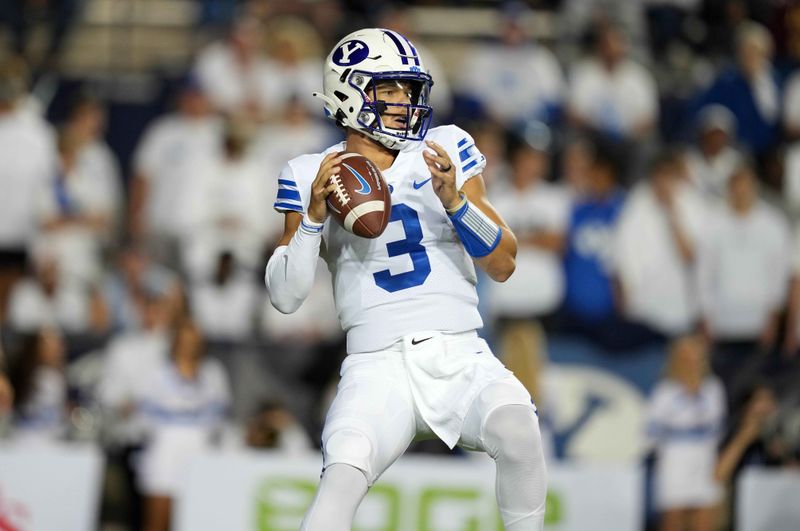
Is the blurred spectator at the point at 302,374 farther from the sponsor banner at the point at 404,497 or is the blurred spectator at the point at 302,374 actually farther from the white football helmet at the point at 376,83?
the white football helmet at the point at 376,83

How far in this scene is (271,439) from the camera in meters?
7.64

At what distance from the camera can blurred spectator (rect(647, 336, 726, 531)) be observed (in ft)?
24.7

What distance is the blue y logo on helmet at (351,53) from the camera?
4.49 meters

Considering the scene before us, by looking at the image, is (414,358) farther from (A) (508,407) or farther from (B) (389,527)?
(B) (389,527)

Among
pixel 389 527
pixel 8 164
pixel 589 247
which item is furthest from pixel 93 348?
pixel 589 247

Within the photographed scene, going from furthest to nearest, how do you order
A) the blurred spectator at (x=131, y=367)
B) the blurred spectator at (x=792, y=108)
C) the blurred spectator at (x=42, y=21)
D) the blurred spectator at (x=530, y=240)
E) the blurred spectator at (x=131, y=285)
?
the blurred spectator at (x=42, y=21), the blurred spectator at (x=792, y=108), the blurred spectator at (x=530, y=240), the blurred spectator at (x=131, y=285), the blurred spectator at (x=131, y=367)

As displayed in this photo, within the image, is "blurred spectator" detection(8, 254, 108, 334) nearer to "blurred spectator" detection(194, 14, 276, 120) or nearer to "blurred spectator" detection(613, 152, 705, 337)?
"blurred spectator" detection(194, 14, 276, 120)

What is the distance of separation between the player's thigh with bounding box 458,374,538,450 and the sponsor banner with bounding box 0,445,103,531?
3.20 meters

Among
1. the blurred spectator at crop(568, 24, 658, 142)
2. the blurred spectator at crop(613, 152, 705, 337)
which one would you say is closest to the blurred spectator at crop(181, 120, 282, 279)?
the blurred spectator at crop(613, 152, 705, 337)

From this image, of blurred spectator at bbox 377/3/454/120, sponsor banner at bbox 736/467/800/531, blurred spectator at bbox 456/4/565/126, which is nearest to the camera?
sponsor banner at bbox 736/467/800/531

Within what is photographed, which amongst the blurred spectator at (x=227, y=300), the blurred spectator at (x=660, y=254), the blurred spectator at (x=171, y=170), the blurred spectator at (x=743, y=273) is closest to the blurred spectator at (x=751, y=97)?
the blurred spectator at (x=743, y=273)

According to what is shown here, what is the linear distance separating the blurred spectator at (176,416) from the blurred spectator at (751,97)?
4.37m

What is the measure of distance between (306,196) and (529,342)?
3.94 meters

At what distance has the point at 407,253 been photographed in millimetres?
4418
